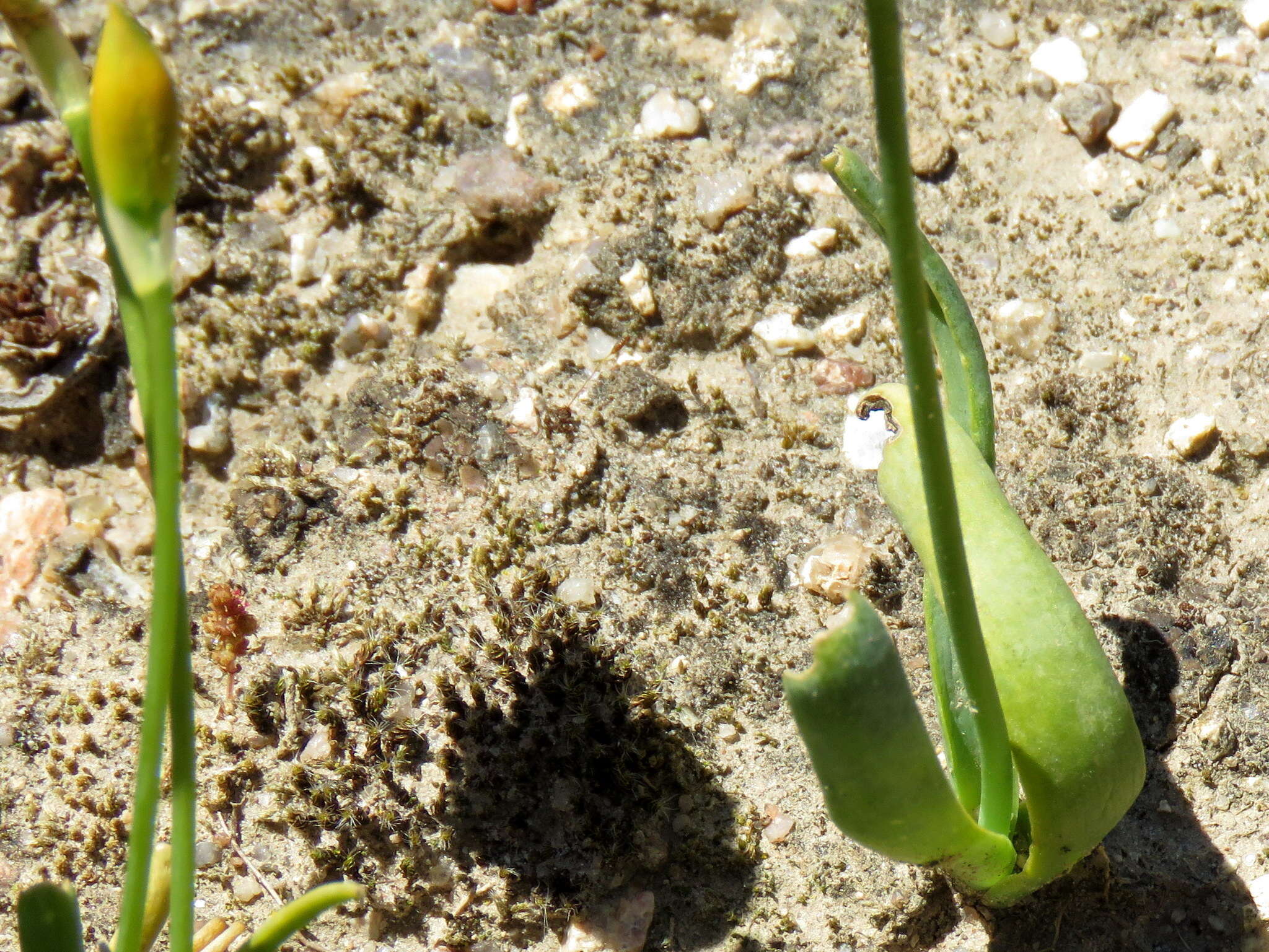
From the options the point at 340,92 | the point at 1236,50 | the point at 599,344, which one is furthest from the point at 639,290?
the point at 1236,50

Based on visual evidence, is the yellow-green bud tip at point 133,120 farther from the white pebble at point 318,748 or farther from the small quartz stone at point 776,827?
the small quartz stone at point 776,827

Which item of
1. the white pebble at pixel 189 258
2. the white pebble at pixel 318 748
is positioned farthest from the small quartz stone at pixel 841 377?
the white pebble at pixel 189 258

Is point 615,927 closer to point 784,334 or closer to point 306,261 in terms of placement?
point 784,334

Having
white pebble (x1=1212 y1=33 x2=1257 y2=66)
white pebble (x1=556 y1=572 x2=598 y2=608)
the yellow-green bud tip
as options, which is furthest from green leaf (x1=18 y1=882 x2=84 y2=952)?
white pebble (x1=1212 y1=33 x2=1257 y2=66)

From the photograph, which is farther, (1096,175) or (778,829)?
(1096,175)

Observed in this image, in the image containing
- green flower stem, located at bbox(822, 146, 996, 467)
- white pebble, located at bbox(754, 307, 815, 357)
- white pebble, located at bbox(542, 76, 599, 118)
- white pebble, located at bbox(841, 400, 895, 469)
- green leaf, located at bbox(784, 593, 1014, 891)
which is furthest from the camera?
white pebble, located at bbox(542, 76, 599, 118)

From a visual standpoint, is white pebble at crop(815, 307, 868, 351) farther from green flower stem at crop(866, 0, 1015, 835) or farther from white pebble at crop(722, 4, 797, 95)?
green flower stem at crop(866, 0, 1015, 835)
